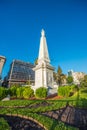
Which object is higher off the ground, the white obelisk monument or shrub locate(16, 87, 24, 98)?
the white obelisk monument

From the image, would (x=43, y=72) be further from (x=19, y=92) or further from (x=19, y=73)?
(x=19, y=73)

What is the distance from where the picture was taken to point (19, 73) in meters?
50.7

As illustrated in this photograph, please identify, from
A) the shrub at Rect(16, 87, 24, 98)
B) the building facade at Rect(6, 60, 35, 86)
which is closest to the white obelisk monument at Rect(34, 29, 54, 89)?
the shrub at Rect(16, 87, 24, 98)

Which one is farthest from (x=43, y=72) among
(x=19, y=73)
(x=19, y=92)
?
(x=19, y=73)

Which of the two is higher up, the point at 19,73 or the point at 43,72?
the point at 19,73

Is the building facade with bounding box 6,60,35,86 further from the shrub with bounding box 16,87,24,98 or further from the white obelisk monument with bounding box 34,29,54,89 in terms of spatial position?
the shrub with bounding box 16,87,24,98

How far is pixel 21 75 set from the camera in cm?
5059

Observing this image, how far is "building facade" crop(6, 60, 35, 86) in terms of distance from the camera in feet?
153

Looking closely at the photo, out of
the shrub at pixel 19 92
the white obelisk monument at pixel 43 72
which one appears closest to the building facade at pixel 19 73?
the white obelisk monument at pixel 43 72

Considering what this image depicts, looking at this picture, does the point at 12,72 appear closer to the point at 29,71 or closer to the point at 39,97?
the point at 29,71

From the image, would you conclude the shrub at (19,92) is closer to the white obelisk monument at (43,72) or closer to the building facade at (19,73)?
the white obelisk monument at (43,72)

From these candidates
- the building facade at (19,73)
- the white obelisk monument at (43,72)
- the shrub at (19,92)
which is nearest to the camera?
the shrub at (19,92)

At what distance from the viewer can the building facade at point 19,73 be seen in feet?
153

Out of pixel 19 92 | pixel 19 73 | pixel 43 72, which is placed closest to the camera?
pixel 19 92
